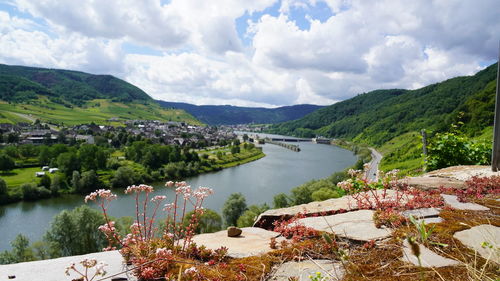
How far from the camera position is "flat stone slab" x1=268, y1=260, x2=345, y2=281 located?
2586mm

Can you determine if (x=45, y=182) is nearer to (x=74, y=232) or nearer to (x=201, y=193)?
(x=74, y=232)

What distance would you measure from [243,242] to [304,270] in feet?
3.97

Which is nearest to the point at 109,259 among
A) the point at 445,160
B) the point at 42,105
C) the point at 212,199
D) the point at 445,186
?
the point at 445,186

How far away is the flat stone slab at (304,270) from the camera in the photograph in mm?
→ 2586

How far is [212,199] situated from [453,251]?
4689 cm

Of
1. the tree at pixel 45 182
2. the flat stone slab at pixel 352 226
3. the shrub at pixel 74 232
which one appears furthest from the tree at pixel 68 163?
the flat stone slab at pixel 352 226

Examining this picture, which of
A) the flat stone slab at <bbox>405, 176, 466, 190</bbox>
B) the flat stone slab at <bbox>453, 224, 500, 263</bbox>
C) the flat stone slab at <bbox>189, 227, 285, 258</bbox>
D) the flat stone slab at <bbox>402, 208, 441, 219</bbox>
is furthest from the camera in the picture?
the flat stone slab at <bbox>405, 176, 466, 190</bbox>

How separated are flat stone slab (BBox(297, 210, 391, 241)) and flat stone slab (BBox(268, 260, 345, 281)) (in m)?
0.51

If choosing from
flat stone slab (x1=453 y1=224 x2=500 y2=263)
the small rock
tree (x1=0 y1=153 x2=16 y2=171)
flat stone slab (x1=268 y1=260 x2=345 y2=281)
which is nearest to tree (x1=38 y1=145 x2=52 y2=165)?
tree (x1=0 y1=153 x2=16 y2=171)

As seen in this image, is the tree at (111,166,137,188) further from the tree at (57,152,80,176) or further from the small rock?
the small rock

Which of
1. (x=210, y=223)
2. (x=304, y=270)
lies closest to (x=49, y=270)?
(x=304, y=270)

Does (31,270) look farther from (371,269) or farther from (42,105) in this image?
(42,105)

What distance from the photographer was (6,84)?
179 metres

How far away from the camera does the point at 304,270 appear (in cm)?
272
